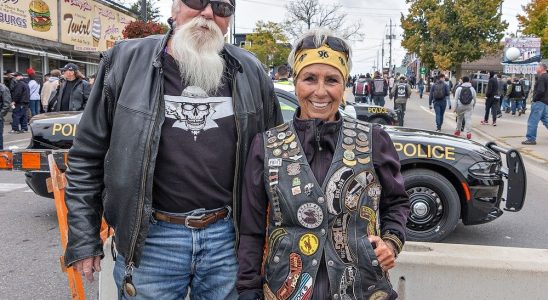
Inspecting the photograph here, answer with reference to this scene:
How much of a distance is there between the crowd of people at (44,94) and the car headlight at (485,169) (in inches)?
258

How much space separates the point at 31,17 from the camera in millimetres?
17844

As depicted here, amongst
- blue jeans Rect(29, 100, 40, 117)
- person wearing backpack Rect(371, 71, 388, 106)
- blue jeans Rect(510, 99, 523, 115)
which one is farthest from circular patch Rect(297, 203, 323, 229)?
blue jeans Rect(510, 99, 523, 115)

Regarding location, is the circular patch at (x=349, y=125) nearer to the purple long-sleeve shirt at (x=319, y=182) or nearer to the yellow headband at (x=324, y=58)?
the purple long-sleeve shirt at (x=319, y=182)

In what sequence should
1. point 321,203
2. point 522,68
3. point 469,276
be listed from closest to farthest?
point 321,203 < point 469,276 < point 522,68

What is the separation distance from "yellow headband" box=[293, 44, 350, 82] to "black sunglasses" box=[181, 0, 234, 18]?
1.36ft

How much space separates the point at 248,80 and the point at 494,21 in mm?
41110

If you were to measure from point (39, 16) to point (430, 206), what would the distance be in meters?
17.9

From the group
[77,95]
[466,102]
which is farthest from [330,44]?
[466,102]

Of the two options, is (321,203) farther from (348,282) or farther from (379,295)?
(379,295)

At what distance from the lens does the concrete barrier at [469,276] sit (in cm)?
287

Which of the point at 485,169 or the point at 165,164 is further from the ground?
the point at 165,164

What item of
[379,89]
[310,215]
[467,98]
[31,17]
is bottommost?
[310,215]

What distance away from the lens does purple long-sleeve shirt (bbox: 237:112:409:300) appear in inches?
67.4

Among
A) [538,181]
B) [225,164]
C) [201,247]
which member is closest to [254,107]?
[225,164]
